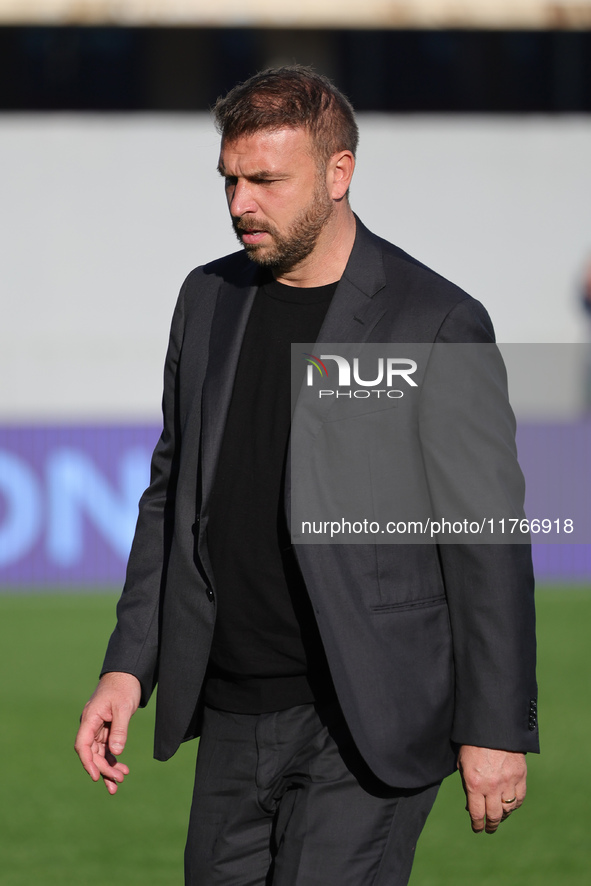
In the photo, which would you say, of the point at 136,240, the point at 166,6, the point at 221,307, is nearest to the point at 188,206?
the point at 136,240

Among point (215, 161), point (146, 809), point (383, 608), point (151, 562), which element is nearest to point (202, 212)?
point (215, 161)

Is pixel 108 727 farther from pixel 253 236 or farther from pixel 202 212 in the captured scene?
pixel 202 212

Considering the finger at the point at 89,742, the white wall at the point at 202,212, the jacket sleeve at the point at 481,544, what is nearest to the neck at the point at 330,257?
the jacket sleeve at the point at 481,544

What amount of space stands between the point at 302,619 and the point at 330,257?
0.75m

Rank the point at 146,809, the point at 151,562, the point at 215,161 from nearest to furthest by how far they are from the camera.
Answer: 1. the point at 151,562
2. the point at 146,809
3. the point at 215,161

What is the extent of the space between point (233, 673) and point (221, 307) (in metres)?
0.78

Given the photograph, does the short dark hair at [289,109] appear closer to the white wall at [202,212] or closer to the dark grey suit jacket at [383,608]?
the dark grey suit jacket at [383,608]

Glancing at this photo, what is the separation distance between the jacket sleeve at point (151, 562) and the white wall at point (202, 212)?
1365cm

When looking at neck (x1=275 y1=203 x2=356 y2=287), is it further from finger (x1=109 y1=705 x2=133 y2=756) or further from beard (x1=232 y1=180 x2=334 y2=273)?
finger (x1=109 y1=705 x2=133 y2=756)

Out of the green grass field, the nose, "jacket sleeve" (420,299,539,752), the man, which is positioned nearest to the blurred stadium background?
the green grass field

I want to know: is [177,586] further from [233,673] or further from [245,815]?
[245,815]

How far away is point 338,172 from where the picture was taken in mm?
2506

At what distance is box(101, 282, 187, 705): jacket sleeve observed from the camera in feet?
8.59

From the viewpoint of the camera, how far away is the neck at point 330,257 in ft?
8.34
